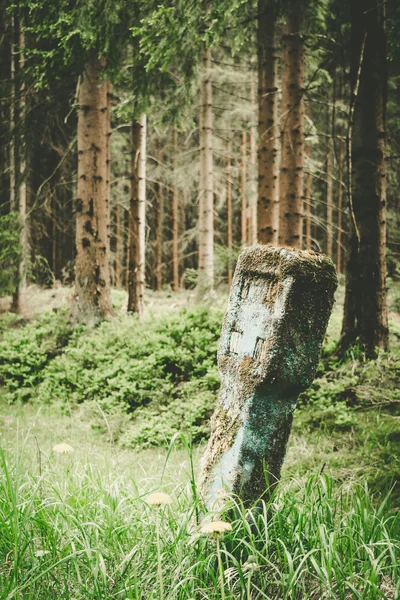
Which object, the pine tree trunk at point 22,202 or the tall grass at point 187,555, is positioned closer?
the tall grass at point 187,555

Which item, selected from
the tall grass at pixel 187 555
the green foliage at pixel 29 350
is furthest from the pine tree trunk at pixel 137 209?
the tall grass at pixel 187 555

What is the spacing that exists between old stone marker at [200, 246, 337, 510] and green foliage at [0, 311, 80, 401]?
6.36m

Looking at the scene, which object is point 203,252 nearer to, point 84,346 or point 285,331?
point 84,346

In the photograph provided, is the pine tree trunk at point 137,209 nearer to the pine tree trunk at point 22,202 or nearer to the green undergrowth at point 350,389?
the pine tree trunk at point 22,202

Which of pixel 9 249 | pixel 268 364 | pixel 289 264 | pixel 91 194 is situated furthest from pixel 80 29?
pixel 268 364

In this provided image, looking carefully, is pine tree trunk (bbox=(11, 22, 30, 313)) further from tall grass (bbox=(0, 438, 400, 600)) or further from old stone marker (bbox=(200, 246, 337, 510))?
old stone marker (bbox=(200, 246, 337, 510))

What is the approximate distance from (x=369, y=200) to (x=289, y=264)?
4393mm

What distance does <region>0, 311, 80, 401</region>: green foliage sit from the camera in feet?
27.4

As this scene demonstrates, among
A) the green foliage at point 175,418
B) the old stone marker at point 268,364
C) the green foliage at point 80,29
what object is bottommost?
the green foliage at point 175,418

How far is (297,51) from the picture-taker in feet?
28.2

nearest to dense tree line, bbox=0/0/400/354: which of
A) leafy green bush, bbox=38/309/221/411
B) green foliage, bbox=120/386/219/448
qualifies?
leafy green bush, bbox=38/309/221/411

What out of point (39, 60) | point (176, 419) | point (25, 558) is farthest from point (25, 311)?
point (25, 558)

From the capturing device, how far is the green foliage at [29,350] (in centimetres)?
835

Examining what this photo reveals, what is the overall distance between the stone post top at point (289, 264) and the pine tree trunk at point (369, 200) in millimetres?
3947
